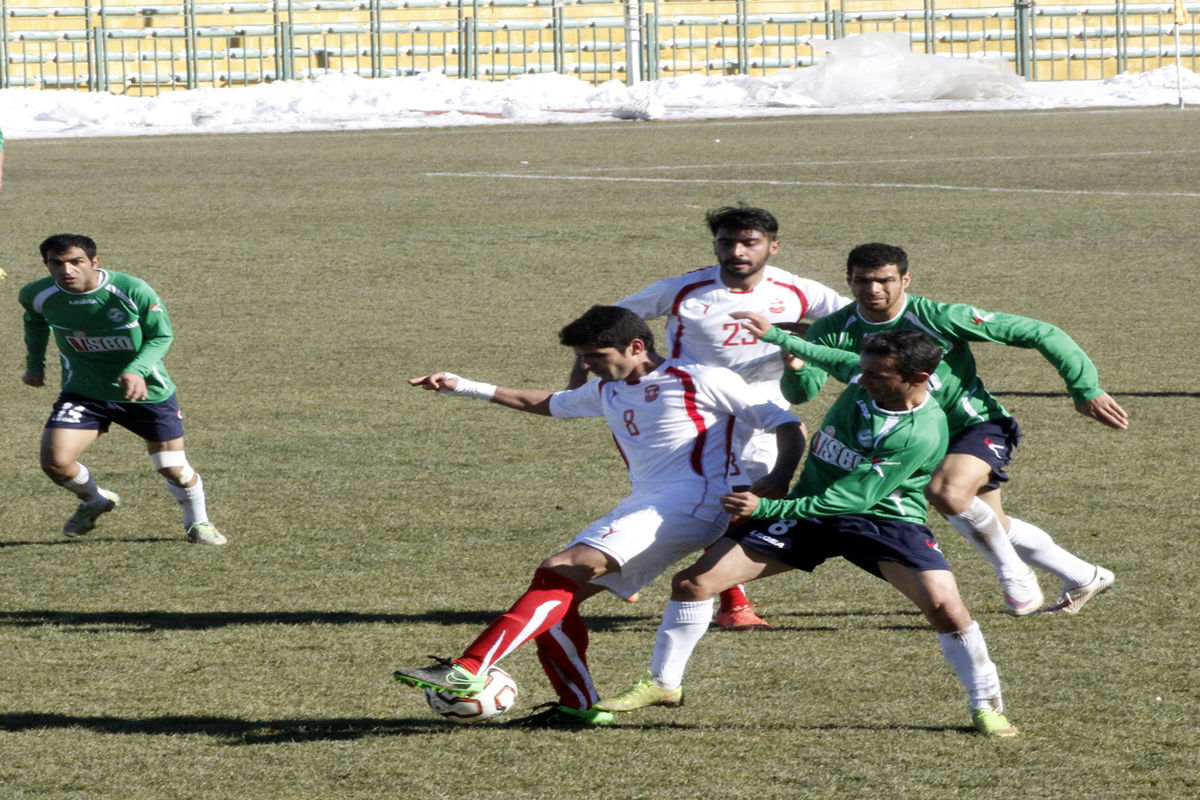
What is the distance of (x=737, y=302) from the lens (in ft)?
25.7

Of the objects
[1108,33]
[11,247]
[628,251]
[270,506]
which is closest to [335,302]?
[628,251]

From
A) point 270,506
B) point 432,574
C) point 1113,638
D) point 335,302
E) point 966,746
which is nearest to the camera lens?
point 966,746

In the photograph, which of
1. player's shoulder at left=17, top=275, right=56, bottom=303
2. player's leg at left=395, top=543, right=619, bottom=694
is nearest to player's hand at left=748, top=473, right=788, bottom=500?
player's leg at left=395, top=543, right=619, bottom=694

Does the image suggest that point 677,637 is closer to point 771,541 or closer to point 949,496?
point 771,541

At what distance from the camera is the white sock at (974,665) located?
605 centimetres

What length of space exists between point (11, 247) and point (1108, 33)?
39384 millimetres

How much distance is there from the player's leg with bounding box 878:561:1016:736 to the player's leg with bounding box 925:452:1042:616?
1.19 m

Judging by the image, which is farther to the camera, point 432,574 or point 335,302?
point 335,302

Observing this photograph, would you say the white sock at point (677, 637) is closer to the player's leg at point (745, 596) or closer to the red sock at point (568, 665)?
the red sock at point (568, 665)

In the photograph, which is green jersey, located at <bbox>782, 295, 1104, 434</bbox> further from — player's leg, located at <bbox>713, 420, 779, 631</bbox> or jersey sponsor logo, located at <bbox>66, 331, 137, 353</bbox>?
jersey sponsor logo, located at <bbox>66, 331, 137, 353</bbox>

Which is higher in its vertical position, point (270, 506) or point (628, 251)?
point (628, 251)

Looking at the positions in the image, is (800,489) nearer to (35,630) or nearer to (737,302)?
(737,302)

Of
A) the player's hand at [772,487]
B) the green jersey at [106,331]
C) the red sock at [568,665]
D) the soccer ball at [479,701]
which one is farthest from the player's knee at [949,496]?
the green jersey at [106,331]

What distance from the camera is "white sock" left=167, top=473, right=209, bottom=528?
930 centimetres
